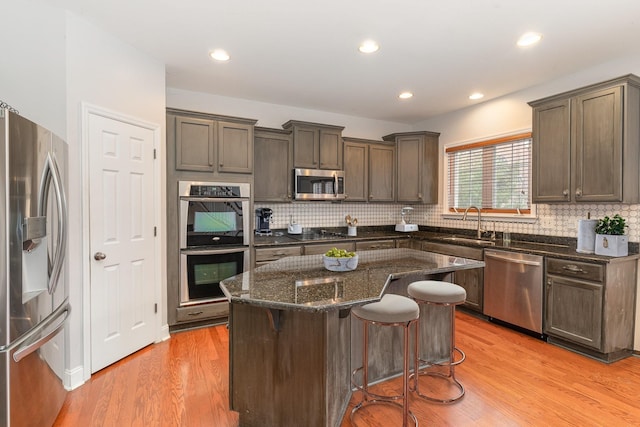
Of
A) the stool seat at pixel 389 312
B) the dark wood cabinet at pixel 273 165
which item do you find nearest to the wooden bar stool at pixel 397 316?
the stool seat at pixel 389 312

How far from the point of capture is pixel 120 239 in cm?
279

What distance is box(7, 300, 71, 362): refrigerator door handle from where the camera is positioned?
5.17 ft

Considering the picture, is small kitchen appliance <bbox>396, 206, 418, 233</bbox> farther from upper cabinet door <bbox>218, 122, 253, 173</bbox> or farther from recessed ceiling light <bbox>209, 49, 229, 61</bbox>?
recessed ceiling light <bbox>209, 49, 229, 61</bbox>

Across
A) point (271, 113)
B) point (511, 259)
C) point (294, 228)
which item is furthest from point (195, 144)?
point (511, 259)

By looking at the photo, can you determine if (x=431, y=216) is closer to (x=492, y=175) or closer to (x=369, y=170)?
(x=492, y=175)

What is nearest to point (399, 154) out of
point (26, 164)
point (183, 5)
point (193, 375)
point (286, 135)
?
point (286, 135)

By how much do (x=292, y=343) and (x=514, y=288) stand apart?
9.11 ft

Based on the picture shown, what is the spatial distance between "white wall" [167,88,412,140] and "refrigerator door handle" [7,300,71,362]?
2.75 m

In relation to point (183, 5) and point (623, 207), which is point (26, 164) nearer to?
point (183, 5)

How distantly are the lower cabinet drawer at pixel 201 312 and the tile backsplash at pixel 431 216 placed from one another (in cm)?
136

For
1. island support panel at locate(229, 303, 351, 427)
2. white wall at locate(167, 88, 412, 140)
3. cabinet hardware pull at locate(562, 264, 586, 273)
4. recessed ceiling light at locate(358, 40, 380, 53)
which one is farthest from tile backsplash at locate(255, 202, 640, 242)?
island support panel at locate(229, 303, 351, 427)

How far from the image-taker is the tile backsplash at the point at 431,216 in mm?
3239

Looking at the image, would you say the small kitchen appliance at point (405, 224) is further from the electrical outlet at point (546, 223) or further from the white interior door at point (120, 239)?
the white interior door at point (120, 239)

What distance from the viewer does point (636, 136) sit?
2951 millimetres
